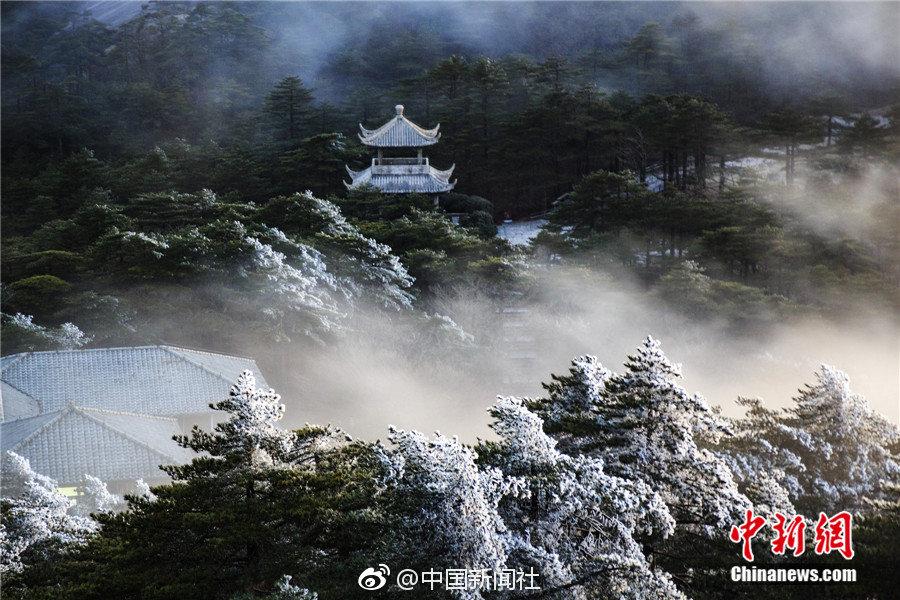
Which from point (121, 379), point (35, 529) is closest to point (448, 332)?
point (121, 379)

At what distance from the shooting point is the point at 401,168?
15.6 meters

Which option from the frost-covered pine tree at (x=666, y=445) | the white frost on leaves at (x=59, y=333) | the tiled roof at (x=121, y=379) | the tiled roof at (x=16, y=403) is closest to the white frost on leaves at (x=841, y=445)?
the frost-covered pine tree at (x=666, y=445)

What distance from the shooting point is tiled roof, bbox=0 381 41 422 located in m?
8.84

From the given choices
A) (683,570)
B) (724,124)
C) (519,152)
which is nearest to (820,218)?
(724,124)

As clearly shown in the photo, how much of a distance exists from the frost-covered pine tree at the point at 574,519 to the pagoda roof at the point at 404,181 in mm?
11207

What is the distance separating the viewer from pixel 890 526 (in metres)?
4.27

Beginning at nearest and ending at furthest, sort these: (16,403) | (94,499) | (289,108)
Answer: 1. (94,499)
2. (16,403)
3. (289,108)

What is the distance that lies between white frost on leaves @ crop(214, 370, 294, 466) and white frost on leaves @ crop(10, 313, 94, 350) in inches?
273

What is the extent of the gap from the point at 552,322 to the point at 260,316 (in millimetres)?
4417

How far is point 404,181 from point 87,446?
8800 mm

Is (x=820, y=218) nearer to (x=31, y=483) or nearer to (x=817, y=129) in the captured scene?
(x=817, y=129)

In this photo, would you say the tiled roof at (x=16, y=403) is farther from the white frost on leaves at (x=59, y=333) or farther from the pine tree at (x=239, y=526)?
the pine tree at (x=239, y=526)

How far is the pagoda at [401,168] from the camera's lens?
1516 cm

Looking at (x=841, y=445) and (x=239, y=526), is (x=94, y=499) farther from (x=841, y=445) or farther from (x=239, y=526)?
(x=841, y=445)
